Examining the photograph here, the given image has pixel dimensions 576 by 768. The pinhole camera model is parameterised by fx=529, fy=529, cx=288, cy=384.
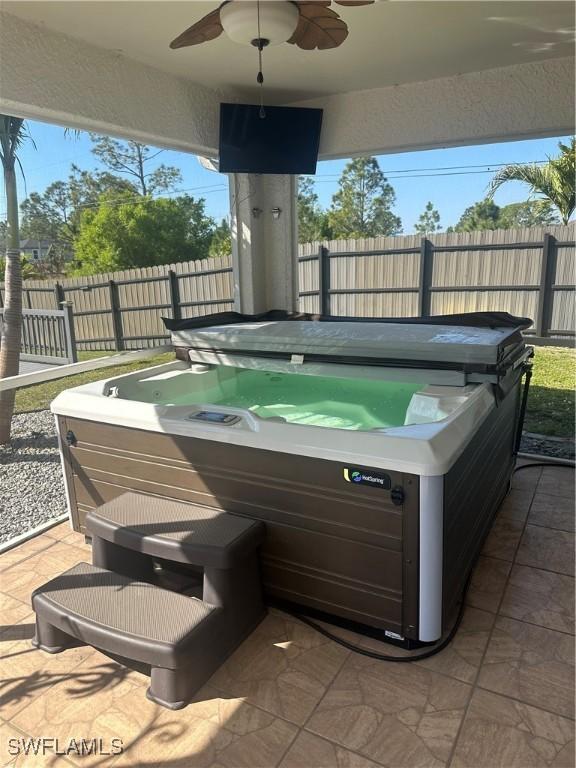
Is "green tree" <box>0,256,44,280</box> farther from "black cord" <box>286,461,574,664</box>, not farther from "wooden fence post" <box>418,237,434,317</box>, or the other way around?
"wooden fence post" <box>418,237,434,317</box>

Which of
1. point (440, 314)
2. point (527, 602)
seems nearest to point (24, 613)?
point (527, 602)

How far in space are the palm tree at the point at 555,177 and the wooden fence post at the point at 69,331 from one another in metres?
2.77

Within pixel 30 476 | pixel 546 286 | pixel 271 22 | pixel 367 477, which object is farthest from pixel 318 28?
pixel 30 476

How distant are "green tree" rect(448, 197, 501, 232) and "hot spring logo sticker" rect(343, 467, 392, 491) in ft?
7.85

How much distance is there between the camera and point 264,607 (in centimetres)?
198

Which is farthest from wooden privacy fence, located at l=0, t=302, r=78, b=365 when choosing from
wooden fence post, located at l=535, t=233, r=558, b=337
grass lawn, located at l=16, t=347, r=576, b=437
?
wooden fence post, located at l=535, t=233, r=558, b=337

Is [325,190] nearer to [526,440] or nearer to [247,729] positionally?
[526,440]

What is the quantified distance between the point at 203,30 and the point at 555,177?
236 centimetres

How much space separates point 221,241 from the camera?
4.01 metres

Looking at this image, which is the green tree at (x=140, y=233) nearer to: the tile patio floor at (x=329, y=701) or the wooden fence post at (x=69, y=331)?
the wooden fence post at (x=69, y=331)

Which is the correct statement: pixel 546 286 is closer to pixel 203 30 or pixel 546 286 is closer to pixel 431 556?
pixel 431 556

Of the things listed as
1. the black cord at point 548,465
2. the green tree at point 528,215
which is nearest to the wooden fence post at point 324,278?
the green tree at point 528,215

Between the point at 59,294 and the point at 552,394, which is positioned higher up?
the point at 59,294

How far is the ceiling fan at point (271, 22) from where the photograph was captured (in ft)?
5.40
